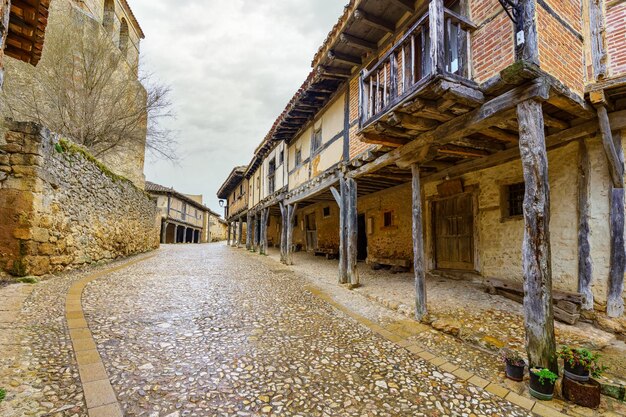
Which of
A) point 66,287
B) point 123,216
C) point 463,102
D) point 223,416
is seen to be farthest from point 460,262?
point 123,216

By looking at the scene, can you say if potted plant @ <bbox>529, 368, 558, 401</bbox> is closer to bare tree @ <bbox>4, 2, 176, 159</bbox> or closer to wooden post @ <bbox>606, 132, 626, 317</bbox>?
wooden post @ <bbox>606, 132, 626, 317</bbox>

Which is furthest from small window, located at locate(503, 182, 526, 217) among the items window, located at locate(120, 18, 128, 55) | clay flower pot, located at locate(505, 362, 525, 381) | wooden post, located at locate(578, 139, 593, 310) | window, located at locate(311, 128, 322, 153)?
window, located at locate(120, 18, 128, 55)

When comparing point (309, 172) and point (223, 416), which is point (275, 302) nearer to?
point (223, 416)

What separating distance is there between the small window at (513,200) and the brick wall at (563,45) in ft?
6.53

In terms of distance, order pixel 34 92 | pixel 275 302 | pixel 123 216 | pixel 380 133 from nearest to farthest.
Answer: pixel 380 133 < pixel 275 302 < pixel 123 216 < pixel 34 92

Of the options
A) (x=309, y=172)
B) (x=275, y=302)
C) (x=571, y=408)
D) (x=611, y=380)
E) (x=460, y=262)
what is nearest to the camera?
(x=571, y=408)

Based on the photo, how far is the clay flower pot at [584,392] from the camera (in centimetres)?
227

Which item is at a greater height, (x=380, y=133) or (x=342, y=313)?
(x=380, y=133)

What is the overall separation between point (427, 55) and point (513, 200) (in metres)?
3.21

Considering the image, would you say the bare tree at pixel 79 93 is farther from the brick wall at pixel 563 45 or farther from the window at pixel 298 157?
the brick wall at pixel 563 45

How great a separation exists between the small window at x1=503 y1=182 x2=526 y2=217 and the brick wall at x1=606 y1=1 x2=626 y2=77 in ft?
6.75

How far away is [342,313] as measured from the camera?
454 centimetres

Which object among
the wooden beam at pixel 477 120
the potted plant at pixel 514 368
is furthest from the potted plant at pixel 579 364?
the wooden beam at pixel 477 120

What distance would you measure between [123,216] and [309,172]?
6.78m
